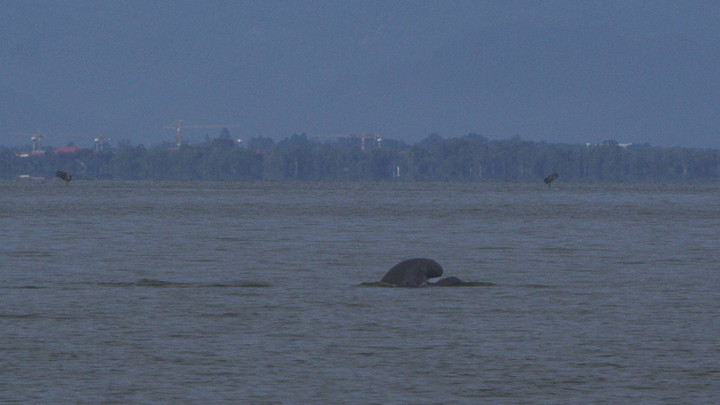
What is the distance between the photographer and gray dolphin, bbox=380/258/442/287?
39822mm

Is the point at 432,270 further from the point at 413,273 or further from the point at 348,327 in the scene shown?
the point at 348,327

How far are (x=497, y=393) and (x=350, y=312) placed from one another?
10.9 metres

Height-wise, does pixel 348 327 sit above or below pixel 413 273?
below

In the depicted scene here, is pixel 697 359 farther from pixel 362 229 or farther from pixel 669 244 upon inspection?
pixel 362 229

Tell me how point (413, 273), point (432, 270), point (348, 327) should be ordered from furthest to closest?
point (432, 270) < point (413, 273) < point (348, 327)

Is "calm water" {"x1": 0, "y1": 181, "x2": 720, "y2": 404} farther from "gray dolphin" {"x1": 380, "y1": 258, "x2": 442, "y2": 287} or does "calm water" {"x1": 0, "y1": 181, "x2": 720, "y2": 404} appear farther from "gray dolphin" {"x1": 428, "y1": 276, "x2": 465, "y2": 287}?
"gray dolphin" {"x1": 380, "y1": 258, "x2": 442, "y2": 287}

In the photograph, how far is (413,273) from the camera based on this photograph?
40.0 metres

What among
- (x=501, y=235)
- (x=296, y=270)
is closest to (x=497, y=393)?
(x=296, y=270)

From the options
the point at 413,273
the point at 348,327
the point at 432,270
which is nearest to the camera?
the point at 348,327

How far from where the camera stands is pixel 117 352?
2573cm

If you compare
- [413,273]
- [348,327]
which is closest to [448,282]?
[413,273]

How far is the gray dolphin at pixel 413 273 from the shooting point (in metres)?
39.8

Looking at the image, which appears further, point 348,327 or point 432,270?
point 432,270

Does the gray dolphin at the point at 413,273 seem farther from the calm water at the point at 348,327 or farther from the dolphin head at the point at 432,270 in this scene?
the calm water at the point at 348,327
